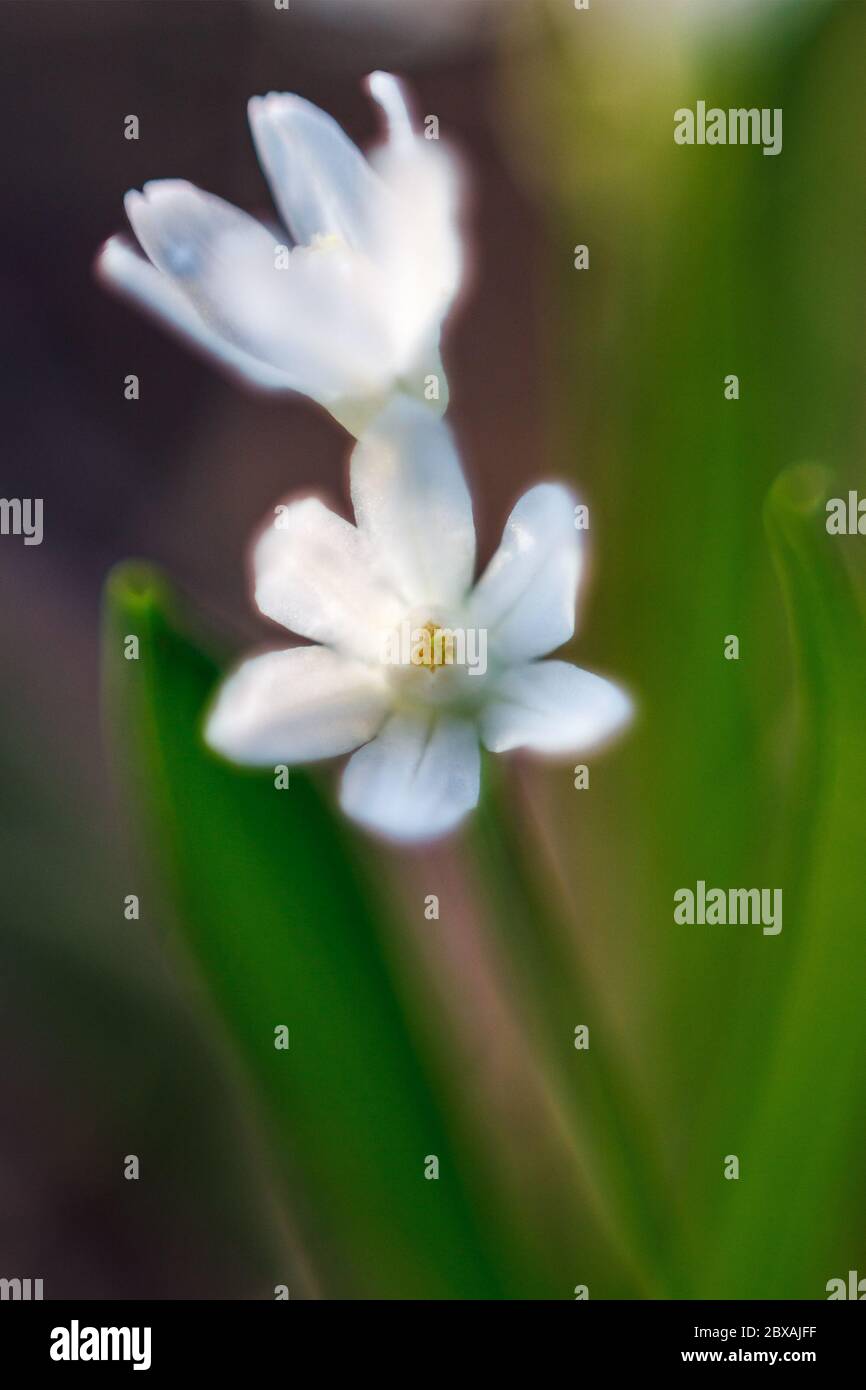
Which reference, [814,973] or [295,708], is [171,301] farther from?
[814,973]

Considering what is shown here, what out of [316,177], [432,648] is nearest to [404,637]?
[432,648]

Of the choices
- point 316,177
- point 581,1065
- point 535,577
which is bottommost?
point 581,1065

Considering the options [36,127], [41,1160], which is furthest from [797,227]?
[41,1160]

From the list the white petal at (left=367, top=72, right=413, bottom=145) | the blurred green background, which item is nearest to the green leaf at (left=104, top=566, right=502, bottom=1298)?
the blurred green background

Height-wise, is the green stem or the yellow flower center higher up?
the yellow flower center

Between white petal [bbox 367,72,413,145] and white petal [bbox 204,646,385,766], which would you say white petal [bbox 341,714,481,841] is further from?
white petal [bbox 367,72,413,145]

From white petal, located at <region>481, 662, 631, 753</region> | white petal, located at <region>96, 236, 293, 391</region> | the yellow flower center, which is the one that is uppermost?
white petal, located at <region>96, 236, 293, 391</region>
